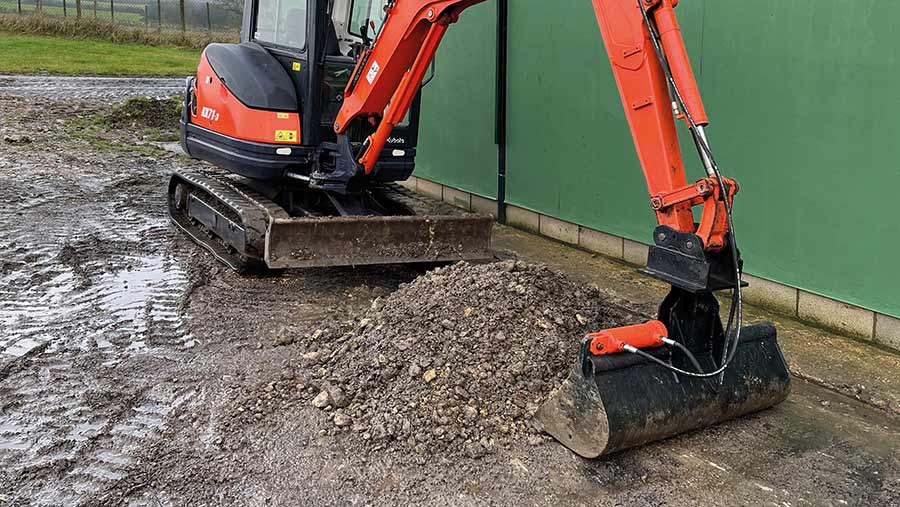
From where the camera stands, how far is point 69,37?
24.7m

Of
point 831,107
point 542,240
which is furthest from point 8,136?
point 831,107

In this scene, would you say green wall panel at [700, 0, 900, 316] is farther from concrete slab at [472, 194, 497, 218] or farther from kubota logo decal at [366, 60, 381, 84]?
concrete slab at [472, 194, 497, 218]

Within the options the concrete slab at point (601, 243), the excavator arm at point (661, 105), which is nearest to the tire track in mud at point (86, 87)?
the concrete slab at point (601, 243)

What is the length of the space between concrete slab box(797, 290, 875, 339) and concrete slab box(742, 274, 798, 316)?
0.06m

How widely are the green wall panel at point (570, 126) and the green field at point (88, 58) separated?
45.7 feet

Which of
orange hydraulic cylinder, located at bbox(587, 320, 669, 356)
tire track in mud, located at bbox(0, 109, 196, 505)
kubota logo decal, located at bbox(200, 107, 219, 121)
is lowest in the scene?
tire track in mud, located at bbox(0, 109, 196, 505)

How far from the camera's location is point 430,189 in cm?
920

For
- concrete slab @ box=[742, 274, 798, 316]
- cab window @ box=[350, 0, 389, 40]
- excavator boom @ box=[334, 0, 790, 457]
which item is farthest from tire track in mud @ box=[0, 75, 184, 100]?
excavator boom @ box=[334, 0, 790, 457]

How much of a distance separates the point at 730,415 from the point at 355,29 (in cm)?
393

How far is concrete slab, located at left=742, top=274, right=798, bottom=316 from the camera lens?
548 cm

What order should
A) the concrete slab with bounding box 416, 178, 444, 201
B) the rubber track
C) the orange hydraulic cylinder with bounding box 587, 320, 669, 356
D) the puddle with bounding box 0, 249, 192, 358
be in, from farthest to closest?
the concrete slab with bounding box 416, 178, 444, 201, the rubber track, the puddle with bounding box 0, 249, 192, 358, the orange hydraulic cylinder with bounding box 587, 320, 669, 356

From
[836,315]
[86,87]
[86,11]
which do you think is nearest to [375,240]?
[836,315]

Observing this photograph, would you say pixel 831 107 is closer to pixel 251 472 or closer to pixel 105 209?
pixel 251 472

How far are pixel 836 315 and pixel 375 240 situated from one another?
3.04 metres
